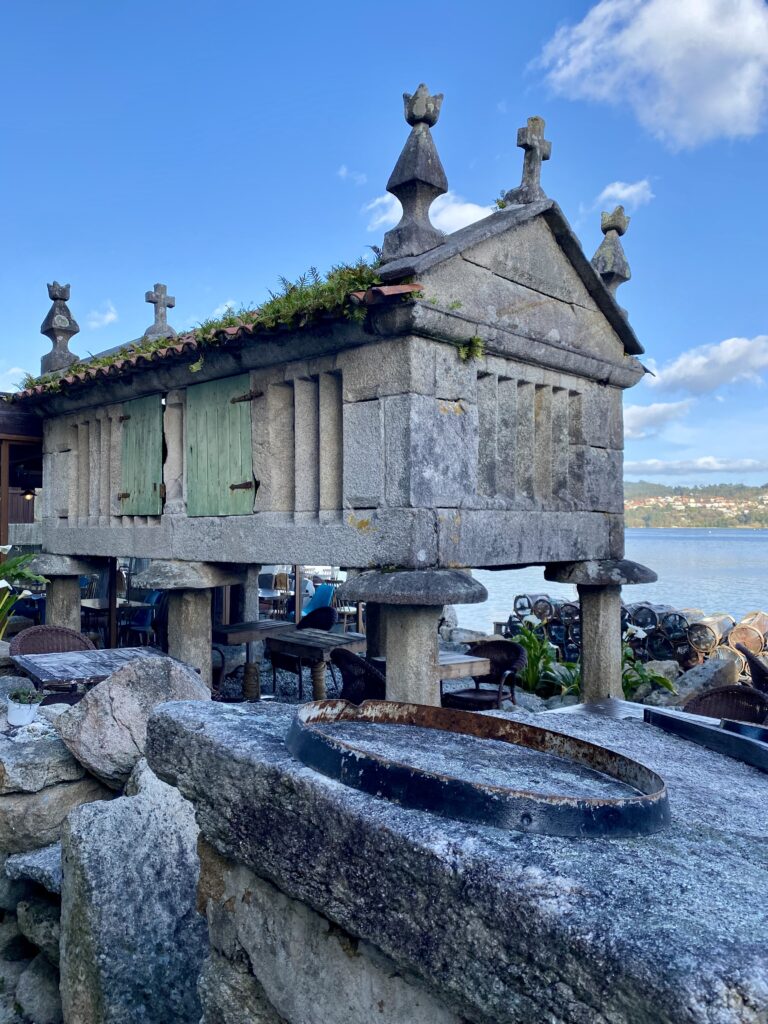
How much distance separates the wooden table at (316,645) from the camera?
806 cm

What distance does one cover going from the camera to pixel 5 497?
8742 millimetres

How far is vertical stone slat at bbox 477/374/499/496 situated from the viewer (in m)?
5.55

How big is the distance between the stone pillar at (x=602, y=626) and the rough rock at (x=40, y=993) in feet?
15.6

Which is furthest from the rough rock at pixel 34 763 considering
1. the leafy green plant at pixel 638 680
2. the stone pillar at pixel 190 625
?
the leafy green plant at pixel 638 680

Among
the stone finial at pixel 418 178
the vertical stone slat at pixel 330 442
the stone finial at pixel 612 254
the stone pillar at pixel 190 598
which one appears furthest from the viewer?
the stone finial at pixel 612 254

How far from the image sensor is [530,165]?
20.0ft

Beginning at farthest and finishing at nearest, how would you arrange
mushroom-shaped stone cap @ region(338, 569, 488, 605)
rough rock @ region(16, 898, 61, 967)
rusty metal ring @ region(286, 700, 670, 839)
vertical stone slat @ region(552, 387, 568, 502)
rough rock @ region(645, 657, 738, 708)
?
rough rock @ region(645, 657, 738, 708), vertical stone slat @ region(552, 387, 568, 502), mushroom-shaped stone cap @ region(338, 569, 488, 605), rough rock @ region(16, 898, 61, 967), rusty metal ring @ region(286, 700, 670, 839)

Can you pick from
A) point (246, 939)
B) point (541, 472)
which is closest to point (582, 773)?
point (246, 939)

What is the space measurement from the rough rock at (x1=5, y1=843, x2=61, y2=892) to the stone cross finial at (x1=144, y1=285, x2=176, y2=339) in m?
7.13

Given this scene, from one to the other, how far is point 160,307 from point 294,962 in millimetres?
8895

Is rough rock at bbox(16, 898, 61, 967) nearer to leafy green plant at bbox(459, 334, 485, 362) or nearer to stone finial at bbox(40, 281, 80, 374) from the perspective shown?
leafy green plant at bbox(459, 334, 485, 362)

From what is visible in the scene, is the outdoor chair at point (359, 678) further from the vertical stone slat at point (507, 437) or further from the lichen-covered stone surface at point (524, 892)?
the lichen-covered stone surface at point (524, 892)

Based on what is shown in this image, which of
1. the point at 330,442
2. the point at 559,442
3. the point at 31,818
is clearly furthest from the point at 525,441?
the point at 31,818

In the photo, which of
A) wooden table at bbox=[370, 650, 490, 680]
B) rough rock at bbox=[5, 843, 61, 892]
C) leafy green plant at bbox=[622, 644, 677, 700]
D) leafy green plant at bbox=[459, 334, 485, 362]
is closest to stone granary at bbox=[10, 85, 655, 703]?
leafy green plant at bbox=[459, 334, 485, 362]
